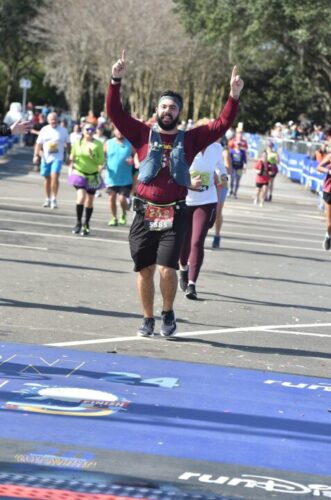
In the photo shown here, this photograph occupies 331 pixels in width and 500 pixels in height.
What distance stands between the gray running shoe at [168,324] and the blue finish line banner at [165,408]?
1083 mm

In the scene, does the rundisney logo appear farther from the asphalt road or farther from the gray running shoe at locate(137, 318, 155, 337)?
the gray running shoe at locate(137, 318, 155, 337)

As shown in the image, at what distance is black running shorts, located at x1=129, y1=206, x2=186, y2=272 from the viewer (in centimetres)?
1004

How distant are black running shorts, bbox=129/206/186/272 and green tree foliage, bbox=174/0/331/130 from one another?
49325 millimetres

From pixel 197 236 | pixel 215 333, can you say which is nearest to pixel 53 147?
pixel 197 236

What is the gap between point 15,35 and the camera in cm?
7650

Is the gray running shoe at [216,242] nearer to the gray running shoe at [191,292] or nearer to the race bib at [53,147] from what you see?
the race bib at [53,147]

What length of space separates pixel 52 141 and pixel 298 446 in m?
16.3

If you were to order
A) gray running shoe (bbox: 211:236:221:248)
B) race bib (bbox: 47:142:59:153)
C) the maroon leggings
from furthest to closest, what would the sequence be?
race bib (bbox: 47:142:59:153) → gray running shoe (bbox: 211:236:221:248) → the maroon leggings

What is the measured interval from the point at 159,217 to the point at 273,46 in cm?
6011

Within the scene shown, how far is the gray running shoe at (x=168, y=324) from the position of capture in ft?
33.9

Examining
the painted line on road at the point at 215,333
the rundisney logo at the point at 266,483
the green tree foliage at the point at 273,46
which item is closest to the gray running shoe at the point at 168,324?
the painted line on road at the point at 215,333

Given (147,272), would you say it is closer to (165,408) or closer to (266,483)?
(165,408)

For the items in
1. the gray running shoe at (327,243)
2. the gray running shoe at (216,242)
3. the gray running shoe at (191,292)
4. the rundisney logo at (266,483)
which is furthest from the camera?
the gray running shoe at (327,243)

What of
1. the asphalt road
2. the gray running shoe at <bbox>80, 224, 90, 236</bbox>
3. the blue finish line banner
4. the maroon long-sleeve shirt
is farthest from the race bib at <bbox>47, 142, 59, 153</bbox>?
the blue finish line banner
